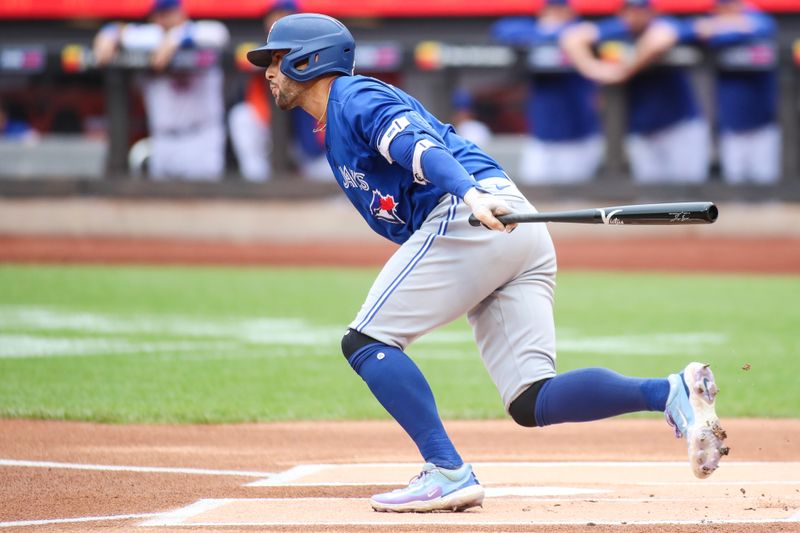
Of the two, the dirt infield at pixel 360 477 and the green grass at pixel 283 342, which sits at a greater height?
the dirt infield at pixel 360 477

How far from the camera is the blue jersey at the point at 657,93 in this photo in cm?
1268

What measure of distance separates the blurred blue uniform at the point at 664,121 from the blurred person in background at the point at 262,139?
3255 millimetres

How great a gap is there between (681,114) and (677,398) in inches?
367

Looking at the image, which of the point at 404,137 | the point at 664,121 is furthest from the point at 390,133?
the point at 664,121

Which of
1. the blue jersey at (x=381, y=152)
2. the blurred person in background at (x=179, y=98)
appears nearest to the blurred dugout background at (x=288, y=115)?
the blurred person in background at (x=179, y=98)

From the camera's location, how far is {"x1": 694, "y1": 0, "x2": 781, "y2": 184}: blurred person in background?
12.8 meters

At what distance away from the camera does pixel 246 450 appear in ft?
17.7

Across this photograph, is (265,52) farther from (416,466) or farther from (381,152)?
(416,466)

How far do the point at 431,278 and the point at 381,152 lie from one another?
418mm

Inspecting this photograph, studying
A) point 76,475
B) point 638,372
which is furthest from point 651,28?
point 76,475

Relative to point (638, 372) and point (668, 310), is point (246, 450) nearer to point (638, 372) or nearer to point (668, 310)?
point (638, 372)

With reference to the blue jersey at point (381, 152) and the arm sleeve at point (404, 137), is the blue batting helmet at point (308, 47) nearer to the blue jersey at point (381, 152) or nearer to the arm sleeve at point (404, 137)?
the blue jersey at point (381, 152)

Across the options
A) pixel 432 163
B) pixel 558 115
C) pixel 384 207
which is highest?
pixel 432 163

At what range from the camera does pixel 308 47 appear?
163 inches
